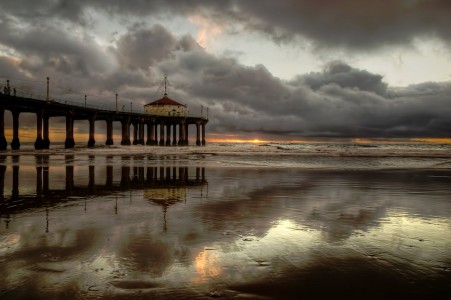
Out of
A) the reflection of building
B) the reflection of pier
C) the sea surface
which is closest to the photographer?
the sea surface

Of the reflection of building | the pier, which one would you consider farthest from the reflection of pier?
the pier

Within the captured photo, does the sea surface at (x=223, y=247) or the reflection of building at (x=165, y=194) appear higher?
the sea surface at (x=223, y=247)

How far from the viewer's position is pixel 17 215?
7.11 metres

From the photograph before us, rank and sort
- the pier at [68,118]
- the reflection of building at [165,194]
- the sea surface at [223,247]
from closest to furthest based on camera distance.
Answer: the sea surface at [223,247] → the reflection of building at [165,194] → the pier at [68,118]

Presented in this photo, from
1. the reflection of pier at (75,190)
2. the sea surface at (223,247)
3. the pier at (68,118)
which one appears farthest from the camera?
the pier at (68,118)

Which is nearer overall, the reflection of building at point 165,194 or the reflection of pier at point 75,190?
the reflection of pier at point 75,190

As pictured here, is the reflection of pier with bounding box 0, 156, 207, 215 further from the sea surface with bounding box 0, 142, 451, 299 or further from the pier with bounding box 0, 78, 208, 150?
the pier with bounding box 0, 78, 208, 150

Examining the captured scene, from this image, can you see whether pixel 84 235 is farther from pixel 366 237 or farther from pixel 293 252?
pixel 366 237

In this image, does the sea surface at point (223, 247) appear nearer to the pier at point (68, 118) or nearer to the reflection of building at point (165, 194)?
the reflection of building at point (165, 194)

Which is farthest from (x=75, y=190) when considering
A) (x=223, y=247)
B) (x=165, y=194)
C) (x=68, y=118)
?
(x=68, y=118)

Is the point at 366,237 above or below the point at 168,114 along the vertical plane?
below

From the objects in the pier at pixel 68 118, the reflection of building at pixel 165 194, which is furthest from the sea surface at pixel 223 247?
the pier at pixel 68 118

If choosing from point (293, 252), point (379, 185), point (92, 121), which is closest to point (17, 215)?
point (293, 252)

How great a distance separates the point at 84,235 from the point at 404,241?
5.25m
